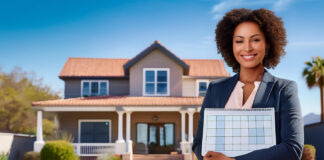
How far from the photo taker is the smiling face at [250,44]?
2137 mm

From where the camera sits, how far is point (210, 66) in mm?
25281

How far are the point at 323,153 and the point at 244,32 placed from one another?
649 inches

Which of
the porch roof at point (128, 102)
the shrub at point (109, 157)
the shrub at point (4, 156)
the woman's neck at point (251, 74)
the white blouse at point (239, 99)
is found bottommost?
the shrub at point (109, 157)

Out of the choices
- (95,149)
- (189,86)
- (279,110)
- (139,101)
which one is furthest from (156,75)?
(279,110)

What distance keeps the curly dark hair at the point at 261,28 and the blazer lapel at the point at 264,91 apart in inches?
8.2

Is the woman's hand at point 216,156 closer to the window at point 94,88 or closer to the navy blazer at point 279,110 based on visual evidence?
the navy blazer at point 279,110

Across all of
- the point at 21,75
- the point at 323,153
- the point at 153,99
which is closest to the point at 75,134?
the point at 153,99

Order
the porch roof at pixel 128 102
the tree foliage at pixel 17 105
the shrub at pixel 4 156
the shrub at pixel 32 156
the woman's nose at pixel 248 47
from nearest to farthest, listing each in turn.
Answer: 1. the woman's nose at pixel 248 47
2. the shrub at pixel 4 156
3. the shrub at pixel 32 156
4. the porch roof at pixel 128 102
5. the tree foliage at pixel 17 105

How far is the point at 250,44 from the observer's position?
213 centimetres

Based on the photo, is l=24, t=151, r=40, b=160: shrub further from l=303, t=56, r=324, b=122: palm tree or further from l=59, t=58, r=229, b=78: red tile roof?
l=303, t=56, r=324, b=122: palm tree

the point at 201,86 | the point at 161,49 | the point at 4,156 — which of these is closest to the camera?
the point at 4,156

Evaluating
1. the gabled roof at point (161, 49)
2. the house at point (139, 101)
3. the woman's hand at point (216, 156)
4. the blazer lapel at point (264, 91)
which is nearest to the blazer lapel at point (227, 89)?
the blazer lapel at point (264, 91)

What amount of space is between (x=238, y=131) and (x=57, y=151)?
16.0 m

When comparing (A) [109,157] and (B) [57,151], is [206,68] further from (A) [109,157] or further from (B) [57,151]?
(B) [57,151]
